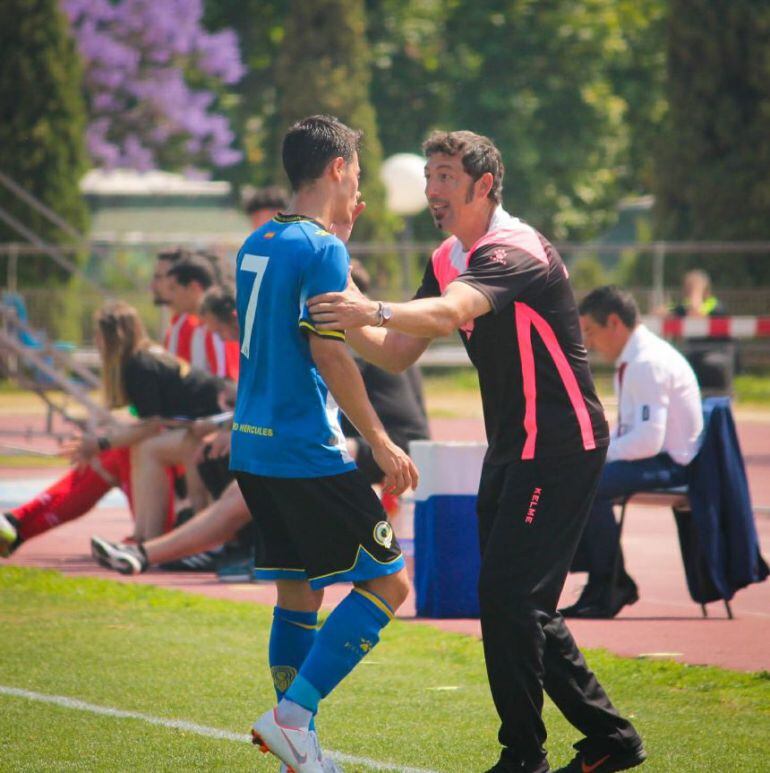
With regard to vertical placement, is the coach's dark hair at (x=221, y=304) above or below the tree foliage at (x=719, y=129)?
below

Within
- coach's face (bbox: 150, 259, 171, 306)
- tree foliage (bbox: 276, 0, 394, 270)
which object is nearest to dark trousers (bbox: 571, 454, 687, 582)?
coach's face (bbox: 150, 259, 171, 306)

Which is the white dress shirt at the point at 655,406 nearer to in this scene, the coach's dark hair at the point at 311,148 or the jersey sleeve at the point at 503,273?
the jersey sleeve at the point at 503,273

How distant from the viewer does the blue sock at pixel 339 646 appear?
4.94 m

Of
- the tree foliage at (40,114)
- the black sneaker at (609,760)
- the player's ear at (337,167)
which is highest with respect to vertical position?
the tree foliage at (40,114)

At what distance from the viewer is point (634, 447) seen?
814 cm

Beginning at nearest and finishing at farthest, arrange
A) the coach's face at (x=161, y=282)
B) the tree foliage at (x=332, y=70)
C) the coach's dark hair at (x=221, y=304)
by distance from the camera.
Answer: the coach's dark hair at (x=221, y=304)
the coach's face at (x=161, y=282)
the tree foliage at (x=332, y=70)

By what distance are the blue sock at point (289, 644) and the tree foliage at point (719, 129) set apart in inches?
899

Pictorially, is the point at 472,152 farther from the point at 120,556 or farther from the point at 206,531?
the point at 120,556

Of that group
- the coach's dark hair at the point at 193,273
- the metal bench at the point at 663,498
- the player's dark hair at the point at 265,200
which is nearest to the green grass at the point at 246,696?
the metal bench at the point at 663,498

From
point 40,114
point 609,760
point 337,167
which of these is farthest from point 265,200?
point 40,114

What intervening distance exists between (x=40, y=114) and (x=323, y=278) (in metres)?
25.3

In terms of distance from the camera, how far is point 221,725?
585 centimetres

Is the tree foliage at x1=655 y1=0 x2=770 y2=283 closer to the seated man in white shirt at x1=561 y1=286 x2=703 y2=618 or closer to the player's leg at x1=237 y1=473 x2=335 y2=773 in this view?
the seated man in white shirt at x1=561 y1=286 x2=703 y2=618

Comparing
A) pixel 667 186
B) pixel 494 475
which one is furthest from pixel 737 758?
pixel 667 186
